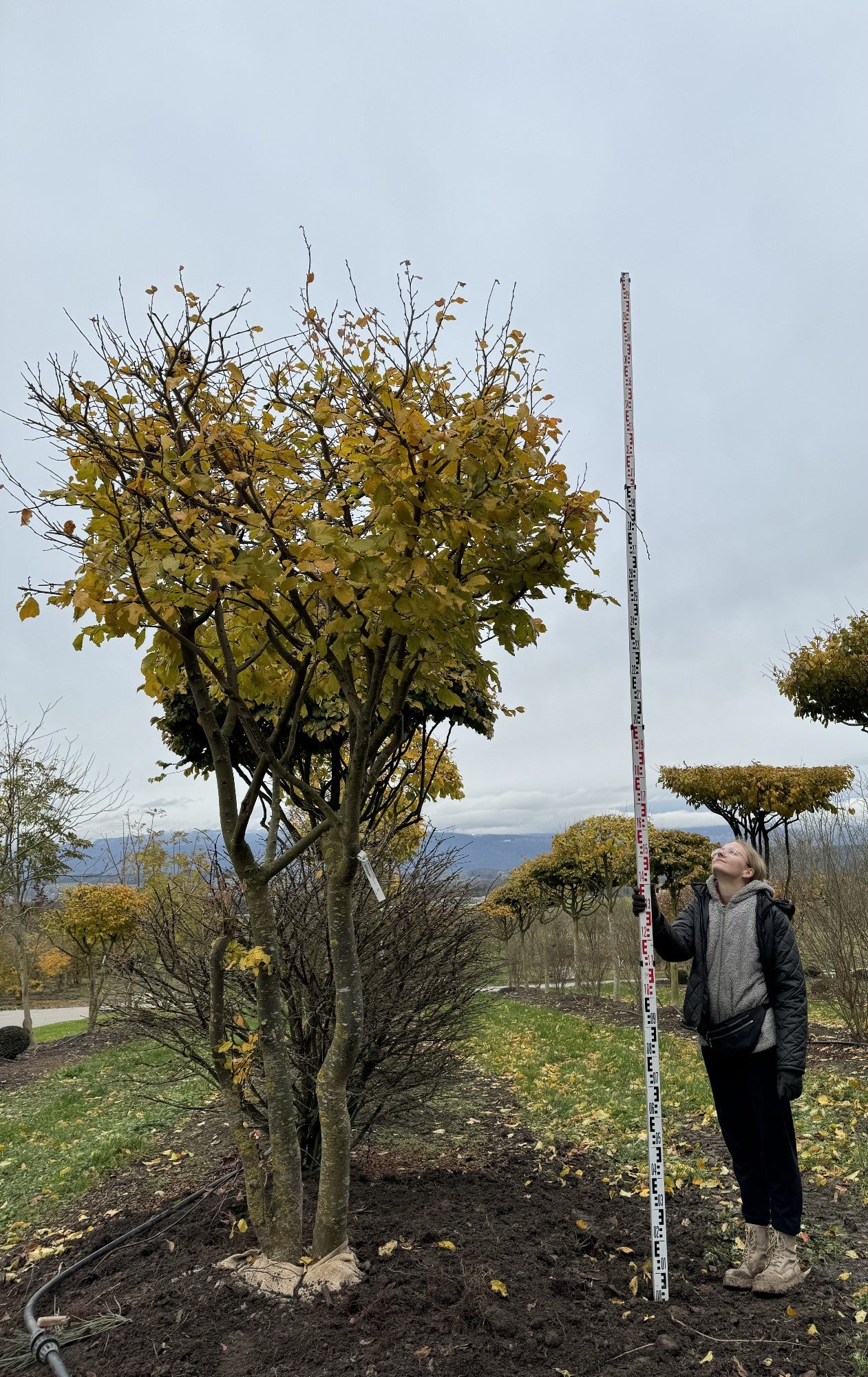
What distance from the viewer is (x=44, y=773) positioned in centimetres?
1384

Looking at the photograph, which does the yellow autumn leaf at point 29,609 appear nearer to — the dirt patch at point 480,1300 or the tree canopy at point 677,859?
the dirt patch at point 480,1300

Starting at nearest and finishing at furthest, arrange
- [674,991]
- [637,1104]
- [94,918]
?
[637,1104], [674,991], [94,918]

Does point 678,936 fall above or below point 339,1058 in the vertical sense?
above

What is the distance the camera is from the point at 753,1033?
324 centimetres

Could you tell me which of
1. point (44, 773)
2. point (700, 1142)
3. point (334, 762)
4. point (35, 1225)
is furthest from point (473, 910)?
point (44, 773)

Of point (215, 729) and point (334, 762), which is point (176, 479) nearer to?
point (215, 729)

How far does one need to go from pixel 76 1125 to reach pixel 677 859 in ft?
39.2

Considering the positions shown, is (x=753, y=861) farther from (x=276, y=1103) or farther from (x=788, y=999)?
(x=276, y=1103)

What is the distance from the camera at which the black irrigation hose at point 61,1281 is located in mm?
2885

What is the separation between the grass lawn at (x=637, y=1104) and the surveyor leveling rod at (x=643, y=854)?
5.01ft

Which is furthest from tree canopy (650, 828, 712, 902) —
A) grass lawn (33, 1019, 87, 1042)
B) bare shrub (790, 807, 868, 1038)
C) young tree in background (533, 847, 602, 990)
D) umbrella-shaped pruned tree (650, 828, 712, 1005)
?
grass lawn (33, 1019, 87, 1042)

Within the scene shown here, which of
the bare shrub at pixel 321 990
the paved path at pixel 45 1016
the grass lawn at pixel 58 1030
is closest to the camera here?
the bare shrub at pixel 321 990

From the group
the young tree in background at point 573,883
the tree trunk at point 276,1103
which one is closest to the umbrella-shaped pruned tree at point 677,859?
the young tree in background at point 573,883

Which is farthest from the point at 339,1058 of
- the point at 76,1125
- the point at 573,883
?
the point at 573,883
